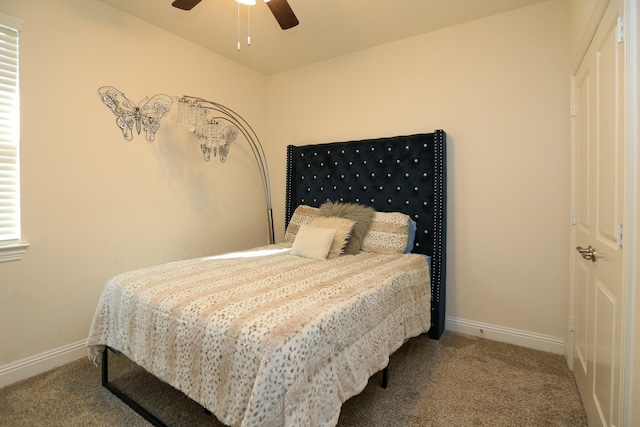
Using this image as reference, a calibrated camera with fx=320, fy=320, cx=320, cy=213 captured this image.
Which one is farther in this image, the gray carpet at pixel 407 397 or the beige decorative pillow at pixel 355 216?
the beige decorative pillow at pixel 355 216

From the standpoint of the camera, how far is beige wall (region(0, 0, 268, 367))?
81.1 inches

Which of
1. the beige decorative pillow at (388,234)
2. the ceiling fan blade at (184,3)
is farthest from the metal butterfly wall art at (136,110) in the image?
the beige decorative pillow at (388,234)

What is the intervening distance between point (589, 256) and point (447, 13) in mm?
2064

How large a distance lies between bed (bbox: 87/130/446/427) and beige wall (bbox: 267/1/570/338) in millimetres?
241

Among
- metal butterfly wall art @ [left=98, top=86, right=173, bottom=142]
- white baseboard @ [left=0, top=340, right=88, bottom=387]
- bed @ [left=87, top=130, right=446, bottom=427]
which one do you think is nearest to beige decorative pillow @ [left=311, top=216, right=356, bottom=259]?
bed @ [left=87, top=130, right=446, bottom=427]

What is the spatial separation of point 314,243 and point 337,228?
26cm

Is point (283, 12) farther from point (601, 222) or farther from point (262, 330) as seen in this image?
point (601, 222)

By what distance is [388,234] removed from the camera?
268cm

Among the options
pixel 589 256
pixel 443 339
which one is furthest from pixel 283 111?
pixel 589 256

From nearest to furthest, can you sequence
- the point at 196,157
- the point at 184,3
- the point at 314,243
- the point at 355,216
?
the point at 184,3, the point at 314,243, the point at 355,216, the point at 196,157

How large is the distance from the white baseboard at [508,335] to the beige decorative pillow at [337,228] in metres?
1.19

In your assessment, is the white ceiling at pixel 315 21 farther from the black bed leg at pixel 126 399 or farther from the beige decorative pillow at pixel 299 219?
the black bed leg at pixel 126 399

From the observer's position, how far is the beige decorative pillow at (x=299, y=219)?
10.1ft

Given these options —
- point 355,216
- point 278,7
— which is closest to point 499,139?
point 355,216
